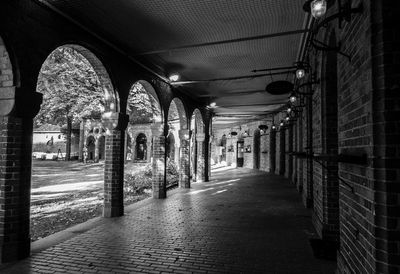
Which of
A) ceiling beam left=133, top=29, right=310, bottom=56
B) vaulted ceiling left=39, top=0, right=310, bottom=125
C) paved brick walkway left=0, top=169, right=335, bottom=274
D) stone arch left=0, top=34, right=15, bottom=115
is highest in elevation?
vaulted ceiling left=39, top=0, right=310, bottom=125

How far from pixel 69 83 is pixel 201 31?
7308 mm

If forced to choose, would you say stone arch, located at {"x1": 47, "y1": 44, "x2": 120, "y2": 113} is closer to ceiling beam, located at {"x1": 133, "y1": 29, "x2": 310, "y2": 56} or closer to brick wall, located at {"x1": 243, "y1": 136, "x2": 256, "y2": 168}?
ceiling beam, located at {"x1": 133, "y1": 29, "x2": 310, "y2": 56}

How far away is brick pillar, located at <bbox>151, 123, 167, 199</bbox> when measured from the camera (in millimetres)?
8250

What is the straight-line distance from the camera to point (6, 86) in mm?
3705

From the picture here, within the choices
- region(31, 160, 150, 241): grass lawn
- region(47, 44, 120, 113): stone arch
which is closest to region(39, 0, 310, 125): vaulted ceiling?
region(47, 44, 120, 113): stone arch

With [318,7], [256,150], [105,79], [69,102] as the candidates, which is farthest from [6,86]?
[256,150]

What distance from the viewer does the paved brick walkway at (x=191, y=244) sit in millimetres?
3381

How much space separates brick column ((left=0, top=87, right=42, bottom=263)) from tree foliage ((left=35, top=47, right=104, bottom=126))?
464cm

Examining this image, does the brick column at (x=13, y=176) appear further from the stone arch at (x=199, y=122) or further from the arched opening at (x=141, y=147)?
the arched opening at (x=141, y=147)

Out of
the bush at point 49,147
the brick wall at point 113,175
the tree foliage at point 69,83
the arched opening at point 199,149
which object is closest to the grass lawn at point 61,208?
the brick wall at point 113,175

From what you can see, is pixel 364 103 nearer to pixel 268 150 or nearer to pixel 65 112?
pixel 65 112

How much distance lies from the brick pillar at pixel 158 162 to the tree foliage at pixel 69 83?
2.36 metres

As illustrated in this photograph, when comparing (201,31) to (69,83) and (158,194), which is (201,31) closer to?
(158,194)

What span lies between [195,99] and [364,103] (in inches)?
377
